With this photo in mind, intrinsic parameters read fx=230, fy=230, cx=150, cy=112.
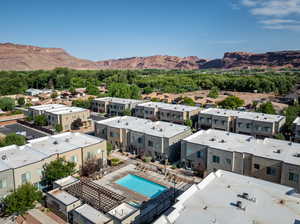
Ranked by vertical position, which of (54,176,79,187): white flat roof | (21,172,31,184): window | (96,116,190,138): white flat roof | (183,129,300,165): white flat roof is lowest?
(54,176,79,187): white flat roof

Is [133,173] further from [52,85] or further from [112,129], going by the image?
[52,85]

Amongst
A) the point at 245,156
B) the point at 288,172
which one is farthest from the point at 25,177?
the point at 288,172

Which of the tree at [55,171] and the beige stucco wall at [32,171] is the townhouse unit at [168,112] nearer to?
the tree at [55,171]

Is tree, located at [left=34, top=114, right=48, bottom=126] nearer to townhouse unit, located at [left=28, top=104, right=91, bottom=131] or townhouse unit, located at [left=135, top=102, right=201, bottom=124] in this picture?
townhouse unit, located at [left=28, top=104, right=91, bottom=131]

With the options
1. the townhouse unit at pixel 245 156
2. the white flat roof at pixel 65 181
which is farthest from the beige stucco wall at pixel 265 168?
the white flat roof at pixel 65 181

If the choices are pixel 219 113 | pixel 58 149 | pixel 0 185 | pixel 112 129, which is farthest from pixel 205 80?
pixel 0 185

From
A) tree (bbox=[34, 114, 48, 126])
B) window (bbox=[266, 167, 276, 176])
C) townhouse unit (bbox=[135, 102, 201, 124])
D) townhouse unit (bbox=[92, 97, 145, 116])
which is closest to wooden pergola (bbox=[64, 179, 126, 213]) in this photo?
window (bbox=[266, 167, 276, 176])

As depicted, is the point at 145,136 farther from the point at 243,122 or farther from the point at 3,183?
the point at 243,122
